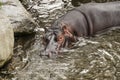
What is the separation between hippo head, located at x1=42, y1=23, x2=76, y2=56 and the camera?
6551mm

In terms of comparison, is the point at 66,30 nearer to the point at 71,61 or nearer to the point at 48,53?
the point at 48,53

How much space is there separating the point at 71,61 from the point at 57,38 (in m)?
0.70

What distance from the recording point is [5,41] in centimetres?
611

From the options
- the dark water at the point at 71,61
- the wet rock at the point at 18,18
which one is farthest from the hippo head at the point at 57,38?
the wet rock at the point at 18,18

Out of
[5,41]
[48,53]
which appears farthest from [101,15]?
[5,41]

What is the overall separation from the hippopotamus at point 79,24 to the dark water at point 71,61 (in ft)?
0.61

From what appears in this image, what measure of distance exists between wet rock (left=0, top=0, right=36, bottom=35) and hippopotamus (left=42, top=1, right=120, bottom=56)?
0.41 m

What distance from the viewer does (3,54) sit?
5.89 m

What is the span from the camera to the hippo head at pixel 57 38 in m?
6.55

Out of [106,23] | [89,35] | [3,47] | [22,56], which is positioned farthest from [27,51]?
[106,23]

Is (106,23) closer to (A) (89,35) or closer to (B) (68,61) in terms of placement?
(A) (89,35)

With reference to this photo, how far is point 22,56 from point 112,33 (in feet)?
7.33

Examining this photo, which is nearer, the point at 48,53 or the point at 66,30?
the point at 48,53

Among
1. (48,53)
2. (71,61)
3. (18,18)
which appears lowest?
(71,61)
